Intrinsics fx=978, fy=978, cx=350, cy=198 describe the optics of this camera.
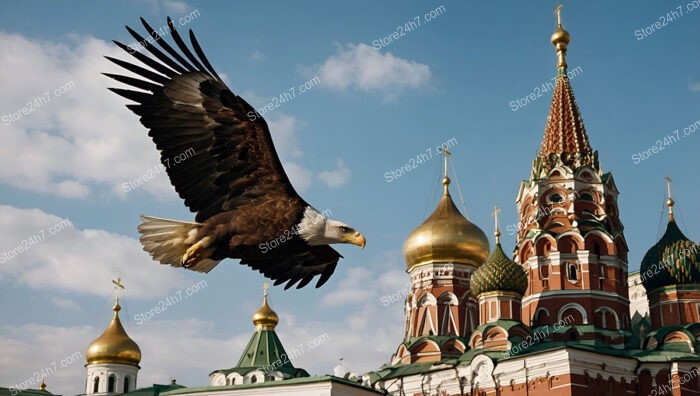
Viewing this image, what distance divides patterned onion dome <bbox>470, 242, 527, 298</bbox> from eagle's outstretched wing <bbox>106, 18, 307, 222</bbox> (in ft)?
91.1

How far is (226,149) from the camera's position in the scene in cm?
627

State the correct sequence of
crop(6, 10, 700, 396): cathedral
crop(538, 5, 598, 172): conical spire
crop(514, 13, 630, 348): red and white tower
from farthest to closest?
crop(538, 5, 598, 172): conical spire → crop(514, 13, 630, 348): red and white tower → crop(6, 10, 700, 396): cathedral

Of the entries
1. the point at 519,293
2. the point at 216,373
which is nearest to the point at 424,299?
the point at 519,293

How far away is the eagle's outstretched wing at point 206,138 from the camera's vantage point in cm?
619

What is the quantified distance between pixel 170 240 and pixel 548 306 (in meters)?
28.8

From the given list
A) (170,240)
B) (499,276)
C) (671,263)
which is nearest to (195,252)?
(170,240)

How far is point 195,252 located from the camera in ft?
19.7

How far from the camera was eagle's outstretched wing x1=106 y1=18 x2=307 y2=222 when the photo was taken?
6.19 meters

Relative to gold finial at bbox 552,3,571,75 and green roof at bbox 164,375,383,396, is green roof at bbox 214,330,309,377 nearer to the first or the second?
green roof at bbox 164,375,383,396

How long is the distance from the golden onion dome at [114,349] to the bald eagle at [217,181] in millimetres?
35603

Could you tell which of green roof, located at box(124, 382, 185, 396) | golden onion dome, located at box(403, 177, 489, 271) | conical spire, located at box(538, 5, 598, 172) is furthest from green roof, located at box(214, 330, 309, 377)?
conical spire, located at box(538, 5, 598, 172)

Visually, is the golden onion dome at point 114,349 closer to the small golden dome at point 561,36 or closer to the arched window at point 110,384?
the arched window at point 110,384

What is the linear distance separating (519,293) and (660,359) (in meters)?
5.05

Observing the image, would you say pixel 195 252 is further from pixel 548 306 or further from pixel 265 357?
pixel 265 357
